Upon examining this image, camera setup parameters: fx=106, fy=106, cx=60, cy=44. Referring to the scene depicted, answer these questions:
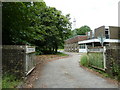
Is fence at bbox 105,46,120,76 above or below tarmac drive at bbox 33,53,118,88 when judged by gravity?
above

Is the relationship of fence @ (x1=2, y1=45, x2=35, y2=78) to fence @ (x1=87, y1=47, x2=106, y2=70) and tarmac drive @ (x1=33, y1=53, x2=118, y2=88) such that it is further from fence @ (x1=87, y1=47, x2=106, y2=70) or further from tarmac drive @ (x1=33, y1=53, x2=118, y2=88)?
fence @ (x1=87, y1=47, x2=106, y2=70)

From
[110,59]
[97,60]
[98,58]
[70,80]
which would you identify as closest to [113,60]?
[110,59]

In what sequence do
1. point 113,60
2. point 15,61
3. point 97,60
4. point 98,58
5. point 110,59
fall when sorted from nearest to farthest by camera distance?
point 15,61 < point 113,60 < point 110,59 < point 98,58 < point 97,60

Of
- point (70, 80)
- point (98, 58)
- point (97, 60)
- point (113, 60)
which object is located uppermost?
point (113, 60)

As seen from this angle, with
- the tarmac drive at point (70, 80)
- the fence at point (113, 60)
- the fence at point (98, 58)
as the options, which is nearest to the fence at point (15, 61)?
the tarmac drive at point (70, 80)

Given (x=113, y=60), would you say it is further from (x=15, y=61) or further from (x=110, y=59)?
(x=15, y=61)

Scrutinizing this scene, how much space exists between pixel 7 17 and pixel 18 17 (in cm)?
55

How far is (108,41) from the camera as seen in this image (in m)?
25.0

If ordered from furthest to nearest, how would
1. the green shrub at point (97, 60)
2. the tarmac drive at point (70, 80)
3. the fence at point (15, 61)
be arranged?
the green shrub at point (97, 60)
the fence at point (15, 61)
the tarmac drive at point (70, 80)

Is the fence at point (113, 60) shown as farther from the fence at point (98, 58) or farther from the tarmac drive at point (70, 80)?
the tarmac drive at point (70, 80)

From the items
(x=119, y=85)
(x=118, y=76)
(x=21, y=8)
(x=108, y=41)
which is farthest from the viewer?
(x=108, y=41)

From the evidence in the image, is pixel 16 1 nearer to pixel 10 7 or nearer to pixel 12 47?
pixel 10 7

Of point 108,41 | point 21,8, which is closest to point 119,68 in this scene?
point 21,8

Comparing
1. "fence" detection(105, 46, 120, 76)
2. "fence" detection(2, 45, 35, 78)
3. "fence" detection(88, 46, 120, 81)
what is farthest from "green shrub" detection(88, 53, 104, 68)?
"fence" detection(2, 45, 35, 78)
